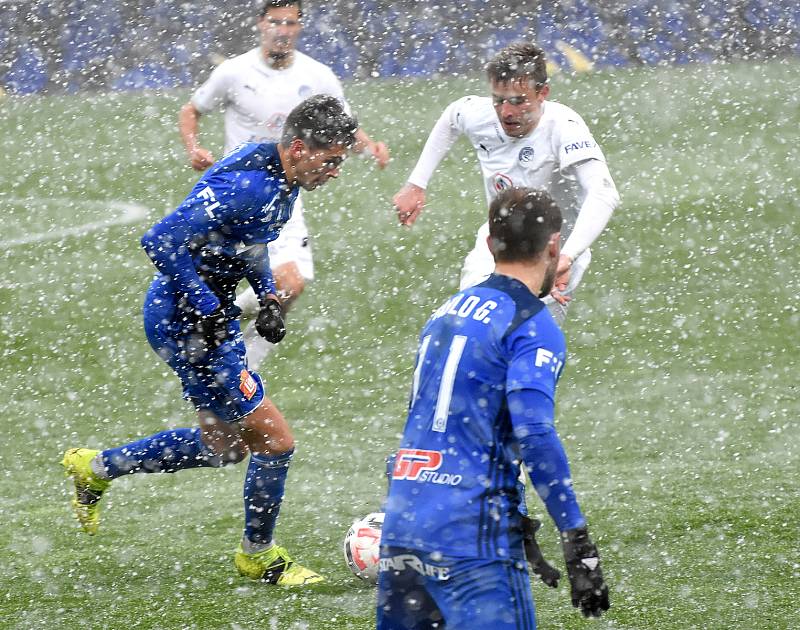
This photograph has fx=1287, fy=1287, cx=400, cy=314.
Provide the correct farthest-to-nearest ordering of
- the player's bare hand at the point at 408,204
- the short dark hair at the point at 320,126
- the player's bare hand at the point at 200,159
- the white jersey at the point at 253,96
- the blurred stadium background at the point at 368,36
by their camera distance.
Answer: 1. the blurred stadium background at the point at 368,36
2. the white jersey at the point at 253,96
3. the player's bare hand at the point at 200,159
4. the player's bare hand at the point at 408,204
5. the short dark hair at the point at 320,126

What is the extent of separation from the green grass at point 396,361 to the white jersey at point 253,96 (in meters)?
1.90

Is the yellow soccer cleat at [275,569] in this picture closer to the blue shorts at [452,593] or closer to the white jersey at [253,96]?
the blue shorts at [452,593]

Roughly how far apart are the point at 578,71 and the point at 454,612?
14602 millimetres

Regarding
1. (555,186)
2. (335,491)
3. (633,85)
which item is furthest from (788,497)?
(633,85)

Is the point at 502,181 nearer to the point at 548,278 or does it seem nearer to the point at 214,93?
the point at 214,93

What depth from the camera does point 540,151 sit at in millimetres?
6219

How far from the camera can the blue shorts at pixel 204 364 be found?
534 centimetres

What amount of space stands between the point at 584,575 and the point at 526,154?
3263 mm

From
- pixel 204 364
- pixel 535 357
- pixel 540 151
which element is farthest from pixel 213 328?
pixel 535 357

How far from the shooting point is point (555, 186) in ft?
20.9

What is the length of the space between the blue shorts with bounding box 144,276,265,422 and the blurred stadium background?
1267 cm

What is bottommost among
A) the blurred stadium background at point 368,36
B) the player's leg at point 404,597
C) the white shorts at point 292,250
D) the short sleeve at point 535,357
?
the player's leg at point 404,597

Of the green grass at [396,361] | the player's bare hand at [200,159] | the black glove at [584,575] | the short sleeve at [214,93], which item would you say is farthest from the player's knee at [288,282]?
the black glove at [584,575]

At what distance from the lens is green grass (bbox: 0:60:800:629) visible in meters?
5.49
